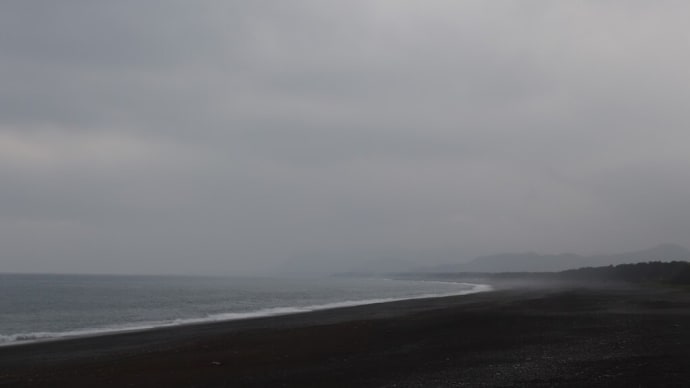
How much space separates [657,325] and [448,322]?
9628 mm

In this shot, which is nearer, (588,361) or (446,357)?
(588,361)

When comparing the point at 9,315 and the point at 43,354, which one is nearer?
the point at 43,354

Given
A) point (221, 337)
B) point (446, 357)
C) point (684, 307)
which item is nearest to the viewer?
point (446, 357)

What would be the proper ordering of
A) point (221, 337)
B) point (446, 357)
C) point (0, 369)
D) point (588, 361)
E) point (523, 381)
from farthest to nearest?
point (221, 337) → point (0, 369) → point (446, 357) → point (588, 361) → point (523, 381)

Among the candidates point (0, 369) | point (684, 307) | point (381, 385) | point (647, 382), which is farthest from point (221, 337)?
point (684, 307)

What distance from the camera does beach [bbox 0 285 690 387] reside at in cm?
1387

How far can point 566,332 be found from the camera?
21.7 metres

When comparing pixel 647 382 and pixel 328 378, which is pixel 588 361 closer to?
pixel 647 382

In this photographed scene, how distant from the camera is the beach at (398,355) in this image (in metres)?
13.9

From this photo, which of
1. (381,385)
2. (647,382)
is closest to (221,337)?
(381,385)

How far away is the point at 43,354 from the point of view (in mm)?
25422

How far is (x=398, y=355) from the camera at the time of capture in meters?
18.6

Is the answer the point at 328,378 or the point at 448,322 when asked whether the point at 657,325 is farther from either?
the point at 328,378

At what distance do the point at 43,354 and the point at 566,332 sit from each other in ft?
72.7
